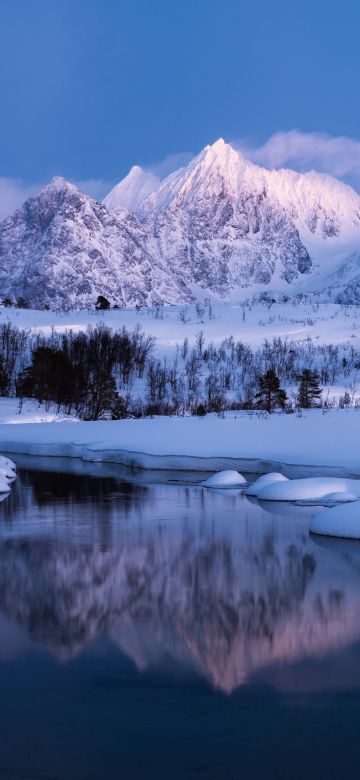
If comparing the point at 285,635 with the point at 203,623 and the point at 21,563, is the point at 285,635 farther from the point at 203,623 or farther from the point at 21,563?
the point at 21,563

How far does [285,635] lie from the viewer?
8312mm

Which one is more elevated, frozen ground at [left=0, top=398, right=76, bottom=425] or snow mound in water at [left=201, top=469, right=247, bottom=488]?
snow mound in water at [left=201, top=469, right=247, bottom=488]

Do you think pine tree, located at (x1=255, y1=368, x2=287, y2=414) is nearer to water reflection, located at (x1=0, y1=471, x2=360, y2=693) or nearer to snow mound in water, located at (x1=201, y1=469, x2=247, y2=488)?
snow mound in water, located at (x1=201, y1=469, x2=247, y2=488)

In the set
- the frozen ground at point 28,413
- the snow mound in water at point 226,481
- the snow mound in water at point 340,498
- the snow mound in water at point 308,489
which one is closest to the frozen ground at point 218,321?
the frozen ground at point 28,413

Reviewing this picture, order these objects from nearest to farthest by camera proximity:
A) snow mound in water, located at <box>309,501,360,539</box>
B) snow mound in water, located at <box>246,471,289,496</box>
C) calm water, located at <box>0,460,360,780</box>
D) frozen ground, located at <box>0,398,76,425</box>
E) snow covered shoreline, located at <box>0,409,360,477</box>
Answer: calm water, located at <box>0,460,360,780</box>
snow mound in water, located at <box>309,501,360,539</box>
snow mound in water, located at <box>246,471,289,496</box>
snow covered shoreline, located at <box>0,409,360,477</box>
frozen ground, located at <box>0,398,76,425</box>

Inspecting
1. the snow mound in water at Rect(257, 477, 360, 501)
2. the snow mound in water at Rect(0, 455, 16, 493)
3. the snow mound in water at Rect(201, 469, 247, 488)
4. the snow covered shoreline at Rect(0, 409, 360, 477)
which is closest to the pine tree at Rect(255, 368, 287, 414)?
the snow covered shoreline at Rect(0, 409, 360, 477)

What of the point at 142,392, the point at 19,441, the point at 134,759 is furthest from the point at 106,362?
the point at 134,759

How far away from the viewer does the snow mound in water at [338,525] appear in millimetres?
13992

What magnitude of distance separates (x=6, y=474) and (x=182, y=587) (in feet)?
50.5

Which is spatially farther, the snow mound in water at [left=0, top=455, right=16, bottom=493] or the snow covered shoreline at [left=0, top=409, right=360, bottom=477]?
the snow covered shoreline at [left=0, top=409, right=360, bottom=477]

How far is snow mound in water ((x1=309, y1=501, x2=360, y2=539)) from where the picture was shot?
45.9ft

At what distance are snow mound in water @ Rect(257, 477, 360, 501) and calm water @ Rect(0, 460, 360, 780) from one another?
350 centimetres

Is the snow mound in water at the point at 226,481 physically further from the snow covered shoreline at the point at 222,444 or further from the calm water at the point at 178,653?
the calm water at the point at 178,653

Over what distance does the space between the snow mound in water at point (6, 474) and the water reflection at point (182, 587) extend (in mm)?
Result: 3920
